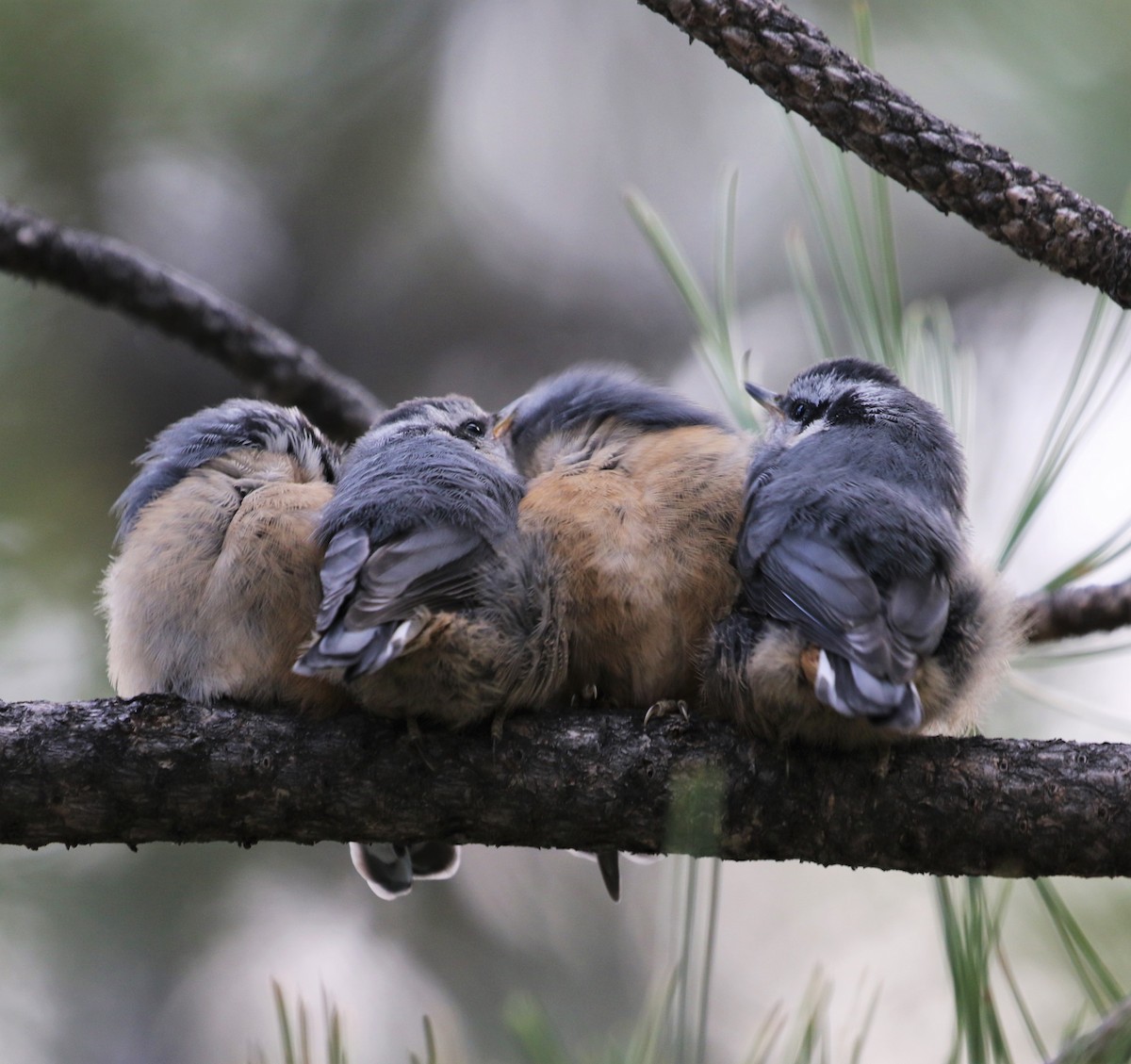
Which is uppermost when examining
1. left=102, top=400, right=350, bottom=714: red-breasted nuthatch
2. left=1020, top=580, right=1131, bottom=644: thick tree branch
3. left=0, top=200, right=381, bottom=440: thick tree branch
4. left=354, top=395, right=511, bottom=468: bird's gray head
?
left=1020, top=580, right=1131, bottom=644: thick tree branch

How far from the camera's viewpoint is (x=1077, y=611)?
6.76 feet

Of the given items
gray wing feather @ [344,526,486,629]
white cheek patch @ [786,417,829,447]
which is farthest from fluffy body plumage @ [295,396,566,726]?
white cheek patch @ [786,417,829,447]

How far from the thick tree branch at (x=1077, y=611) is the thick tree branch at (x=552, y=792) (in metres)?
0.45

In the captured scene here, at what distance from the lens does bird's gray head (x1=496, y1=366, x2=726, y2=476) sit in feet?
6.75

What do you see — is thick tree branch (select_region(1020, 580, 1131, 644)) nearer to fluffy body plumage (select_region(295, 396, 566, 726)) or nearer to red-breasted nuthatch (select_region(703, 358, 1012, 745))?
red-breasted nuthatch (select_region(703, 358, 1012, 745))

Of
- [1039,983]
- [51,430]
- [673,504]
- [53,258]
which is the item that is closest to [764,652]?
[673,504]

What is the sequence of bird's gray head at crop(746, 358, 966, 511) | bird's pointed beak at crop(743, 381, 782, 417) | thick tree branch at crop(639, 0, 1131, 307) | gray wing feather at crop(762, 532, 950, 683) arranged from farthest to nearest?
bird's pointed beak at crop(743, 381, 782, 417)
bird's gray head at crop(746, 358, 966, 511)
thick tree branch at crop(639, 0, 1131, 307)
gray wing feather at crop(762, 532, 950, 683)

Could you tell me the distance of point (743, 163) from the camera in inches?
147

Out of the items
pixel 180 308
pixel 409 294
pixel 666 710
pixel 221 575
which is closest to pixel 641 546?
pixel 666 710

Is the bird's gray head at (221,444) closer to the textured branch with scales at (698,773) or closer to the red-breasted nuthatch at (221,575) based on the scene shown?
the red-breasted nuthatch at (221,575)

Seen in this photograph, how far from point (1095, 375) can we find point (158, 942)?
2.28m

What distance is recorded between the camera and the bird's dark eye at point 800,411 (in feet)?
6.79

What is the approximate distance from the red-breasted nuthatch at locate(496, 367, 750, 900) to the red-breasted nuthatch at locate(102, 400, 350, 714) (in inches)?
13.8

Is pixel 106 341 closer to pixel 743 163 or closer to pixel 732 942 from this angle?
pixel 743 163
